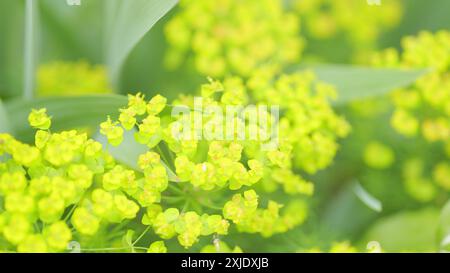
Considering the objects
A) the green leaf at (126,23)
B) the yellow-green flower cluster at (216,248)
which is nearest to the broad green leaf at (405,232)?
the yellow-green flower cluster at (216,248)

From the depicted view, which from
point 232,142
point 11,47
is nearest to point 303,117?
point 232,142

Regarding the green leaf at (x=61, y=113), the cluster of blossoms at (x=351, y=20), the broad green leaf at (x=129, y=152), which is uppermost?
the cluster of blossoms at (x=351, y=20)

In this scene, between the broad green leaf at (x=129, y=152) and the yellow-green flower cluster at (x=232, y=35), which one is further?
the yellow-green flower cluster at (x=232, y=35)

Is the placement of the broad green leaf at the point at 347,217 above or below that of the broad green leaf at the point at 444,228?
above

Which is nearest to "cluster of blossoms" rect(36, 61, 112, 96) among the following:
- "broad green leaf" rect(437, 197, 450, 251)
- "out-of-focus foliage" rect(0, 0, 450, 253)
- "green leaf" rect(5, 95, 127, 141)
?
"out-of-focus foliage" rect(0, 0, 450, 253)

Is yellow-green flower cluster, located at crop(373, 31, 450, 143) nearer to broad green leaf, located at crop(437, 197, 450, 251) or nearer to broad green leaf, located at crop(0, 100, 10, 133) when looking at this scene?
broad green leaf, located at crop(437, 197, 450, 251)

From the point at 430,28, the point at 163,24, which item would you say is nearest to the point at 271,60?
the point at 163,24

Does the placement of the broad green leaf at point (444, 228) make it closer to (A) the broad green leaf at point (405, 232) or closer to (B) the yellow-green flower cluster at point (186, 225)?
(A) the broad green leaf at point (405, 232)
